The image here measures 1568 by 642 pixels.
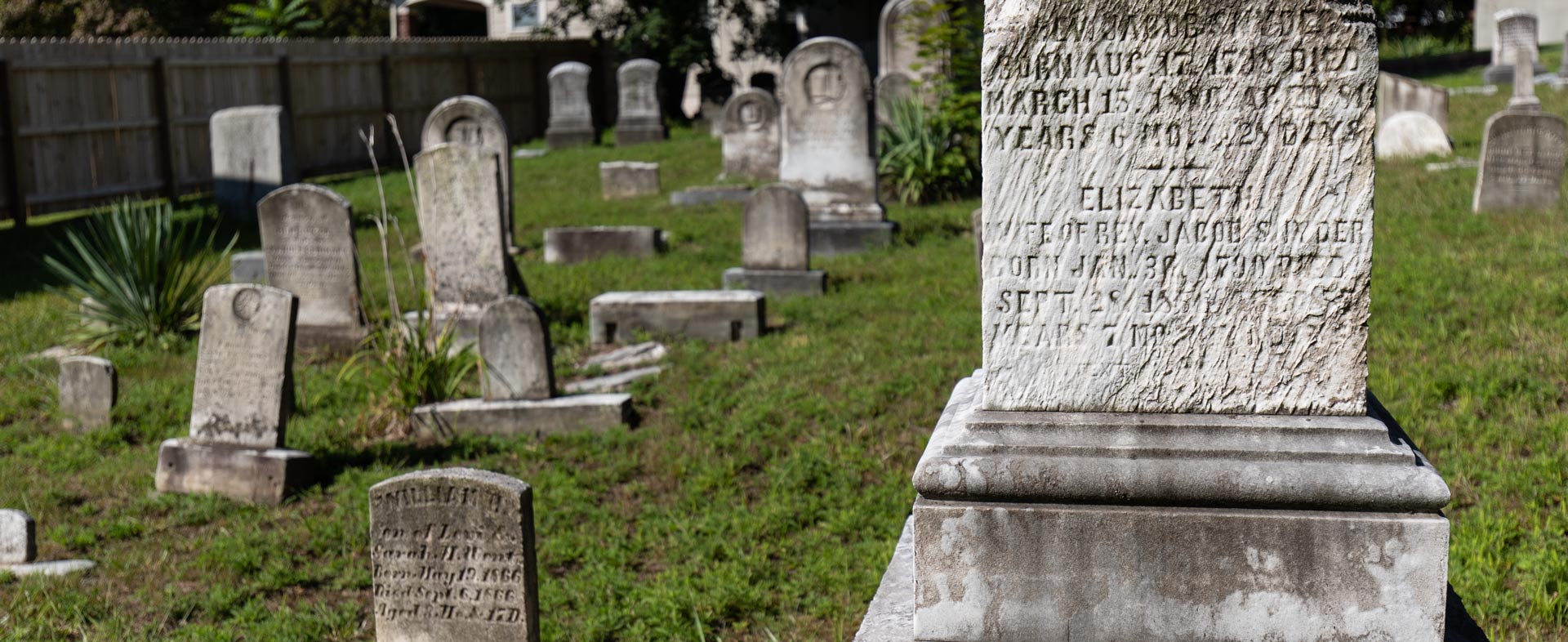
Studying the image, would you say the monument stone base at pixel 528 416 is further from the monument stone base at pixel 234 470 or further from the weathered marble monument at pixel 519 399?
the monument stone base at pixel 234 470

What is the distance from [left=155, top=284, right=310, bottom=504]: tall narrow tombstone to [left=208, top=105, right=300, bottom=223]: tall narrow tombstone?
368 inches

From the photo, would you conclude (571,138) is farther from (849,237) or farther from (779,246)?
(779,246)

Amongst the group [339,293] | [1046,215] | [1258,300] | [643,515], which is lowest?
[643,515]

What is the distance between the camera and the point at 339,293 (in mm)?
9055

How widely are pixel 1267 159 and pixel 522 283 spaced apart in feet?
23.6

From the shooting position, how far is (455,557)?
13.5ft

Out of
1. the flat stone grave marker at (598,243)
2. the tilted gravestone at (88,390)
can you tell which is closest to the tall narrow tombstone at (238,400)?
the tilted gravestone at (88,390)

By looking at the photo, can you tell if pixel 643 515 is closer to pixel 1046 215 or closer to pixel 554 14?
pixel 1046 215

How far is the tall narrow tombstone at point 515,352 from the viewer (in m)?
6.89

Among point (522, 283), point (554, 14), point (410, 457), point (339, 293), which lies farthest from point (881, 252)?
point (554, 14)

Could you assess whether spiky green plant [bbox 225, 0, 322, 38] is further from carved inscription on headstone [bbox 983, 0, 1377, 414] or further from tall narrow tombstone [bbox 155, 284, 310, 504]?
carved inscription on headstone [bbox 983, 0, 1377, 414]

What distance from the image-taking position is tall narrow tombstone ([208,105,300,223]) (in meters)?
15.1

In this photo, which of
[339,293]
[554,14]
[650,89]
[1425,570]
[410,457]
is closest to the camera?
[1425,570]

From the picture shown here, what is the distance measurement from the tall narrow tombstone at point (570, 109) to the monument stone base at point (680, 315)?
14211mm
